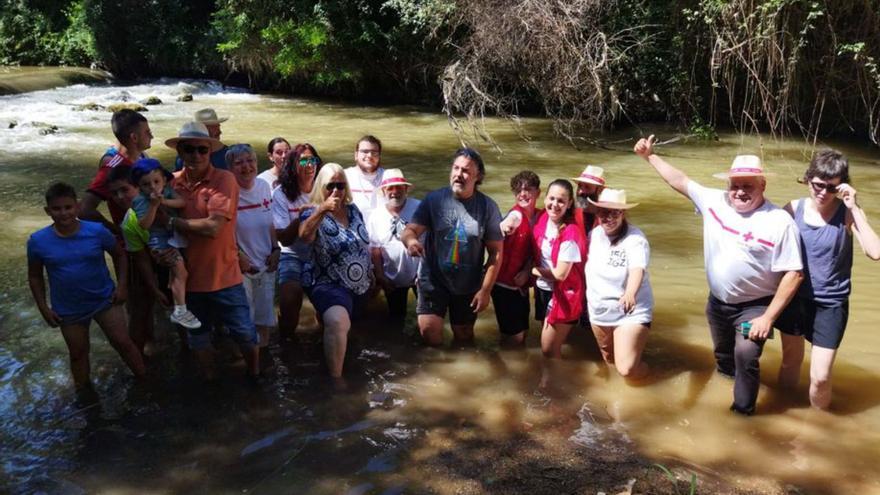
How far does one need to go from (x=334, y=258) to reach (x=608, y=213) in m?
2.08

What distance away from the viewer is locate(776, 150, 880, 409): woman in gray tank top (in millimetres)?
4625

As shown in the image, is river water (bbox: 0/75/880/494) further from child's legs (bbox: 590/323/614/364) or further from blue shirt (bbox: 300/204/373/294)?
blue shirt (bbox: 300/204/373/294)

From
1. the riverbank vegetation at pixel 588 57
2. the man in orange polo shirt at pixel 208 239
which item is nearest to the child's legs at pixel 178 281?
the man in orange polo shirt at pixel 208 239

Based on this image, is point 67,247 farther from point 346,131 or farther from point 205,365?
point 346,131

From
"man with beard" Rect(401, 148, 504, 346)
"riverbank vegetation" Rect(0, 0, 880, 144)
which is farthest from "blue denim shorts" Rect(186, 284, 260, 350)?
"riverbank vegetation" Rect(0, 0, 880, 144)

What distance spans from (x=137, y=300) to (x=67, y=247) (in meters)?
0.89

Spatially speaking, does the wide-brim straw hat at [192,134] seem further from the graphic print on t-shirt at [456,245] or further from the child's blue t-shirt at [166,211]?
the graphic print on t-shirt at [456,245]

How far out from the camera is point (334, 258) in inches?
222

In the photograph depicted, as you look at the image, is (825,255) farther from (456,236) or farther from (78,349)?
(78,349)

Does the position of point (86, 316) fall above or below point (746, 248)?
below

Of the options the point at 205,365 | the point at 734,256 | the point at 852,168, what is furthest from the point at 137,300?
the point at 852,168

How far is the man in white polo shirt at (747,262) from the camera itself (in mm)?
4695

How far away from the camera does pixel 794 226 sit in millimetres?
4703

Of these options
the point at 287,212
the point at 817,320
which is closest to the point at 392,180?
the point at 287,212
